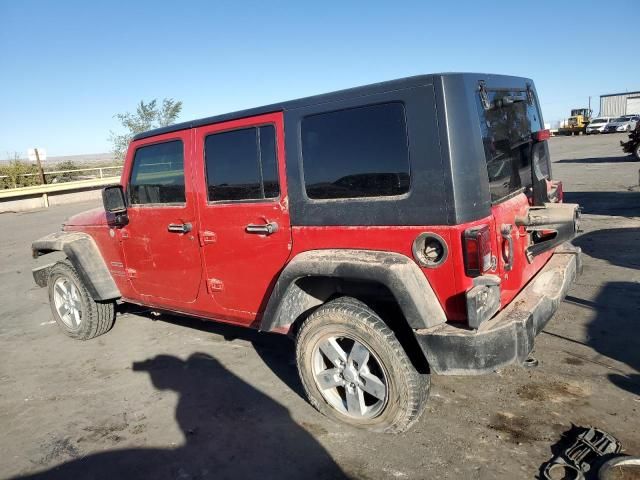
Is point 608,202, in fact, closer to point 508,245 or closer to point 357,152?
point 508,245

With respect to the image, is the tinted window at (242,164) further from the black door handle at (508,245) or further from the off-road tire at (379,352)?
the black door handle at (508,245)

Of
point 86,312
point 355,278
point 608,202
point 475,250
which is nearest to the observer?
point 475,250

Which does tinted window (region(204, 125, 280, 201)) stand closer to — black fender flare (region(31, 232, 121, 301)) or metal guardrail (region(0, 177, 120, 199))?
black fender flare (region(31, 232, 121, 301))

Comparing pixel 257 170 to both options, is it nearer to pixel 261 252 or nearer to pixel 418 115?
pixel 261 252

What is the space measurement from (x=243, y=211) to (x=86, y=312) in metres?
2.65

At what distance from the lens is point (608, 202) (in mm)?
10477

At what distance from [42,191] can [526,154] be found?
23241mm

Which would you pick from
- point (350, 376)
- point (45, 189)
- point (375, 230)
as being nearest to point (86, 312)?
point (350, 376)

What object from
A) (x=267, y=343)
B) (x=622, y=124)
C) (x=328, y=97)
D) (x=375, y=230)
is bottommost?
(x=267, y=343)

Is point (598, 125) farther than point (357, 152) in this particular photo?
Yes

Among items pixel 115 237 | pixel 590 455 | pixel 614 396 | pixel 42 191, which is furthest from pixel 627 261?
pixel 42 191

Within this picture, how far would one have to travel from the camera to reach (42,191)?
21625 mm

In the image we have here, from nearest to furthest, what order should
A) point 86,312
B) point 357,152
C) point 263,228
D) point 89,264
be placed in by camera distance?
point 357,152, point 263,228, point 89,264, point 86,312

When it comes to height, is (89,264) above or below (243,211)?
below
